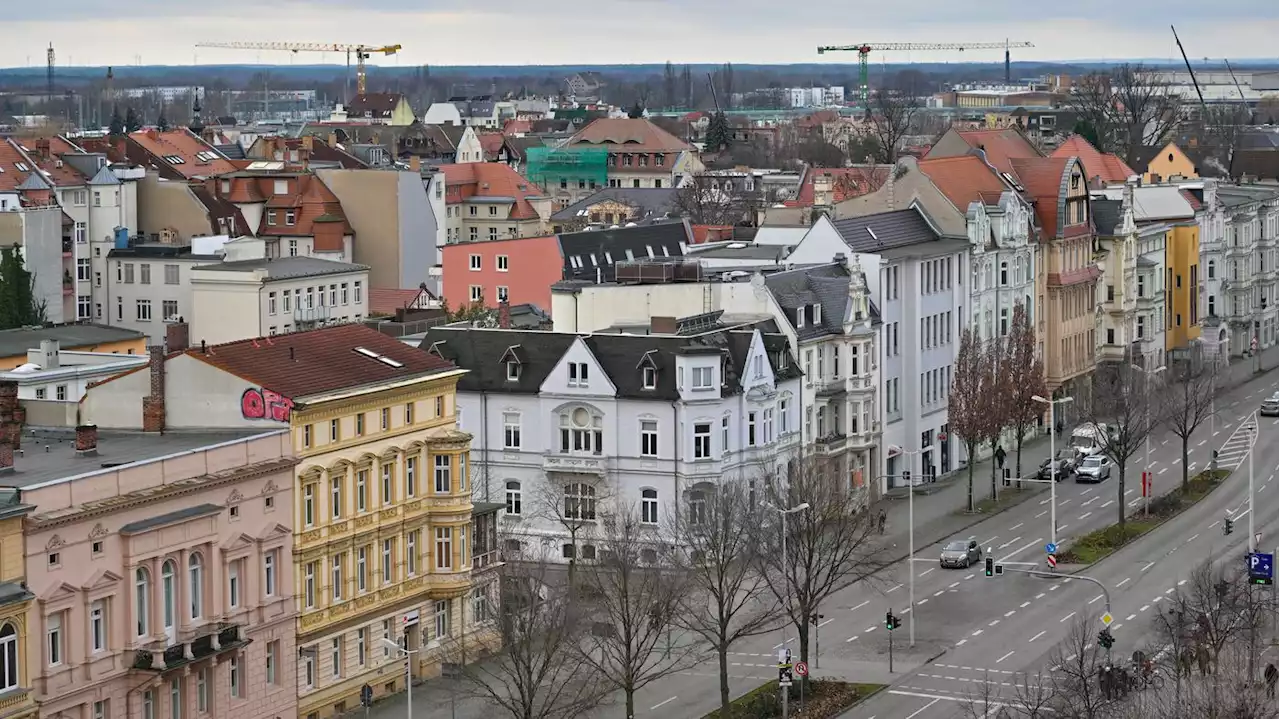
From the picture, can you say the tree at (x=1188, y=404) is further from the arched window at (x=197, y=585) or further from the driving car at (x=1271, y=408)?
the arched window at (x=197, y=585)

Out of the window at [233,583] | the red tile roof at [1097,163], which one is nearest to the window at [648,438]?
the window at [233,583]

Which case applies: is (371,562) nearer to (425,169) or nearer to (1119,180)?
(1119,180)

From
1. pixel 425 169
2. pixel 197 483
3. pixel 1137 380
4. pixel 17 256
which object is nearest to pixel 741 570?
pixel 197 483

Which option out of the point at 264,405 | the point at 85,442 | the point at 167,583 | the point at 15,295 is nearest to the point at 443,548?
the point at 264,405

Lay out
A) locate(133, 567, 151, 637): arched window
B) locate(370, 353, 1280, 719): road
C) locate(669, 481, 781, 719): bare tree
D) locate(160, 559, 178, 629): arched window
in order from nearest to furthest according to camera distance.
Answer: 1. locate(133, 567, 151, 637): arched window
2. locate(160, 559, 178, 629): arched window
3. locate(669, 481, 781, 719): bare tree
4. locate(370, 353, 1280, 719): road

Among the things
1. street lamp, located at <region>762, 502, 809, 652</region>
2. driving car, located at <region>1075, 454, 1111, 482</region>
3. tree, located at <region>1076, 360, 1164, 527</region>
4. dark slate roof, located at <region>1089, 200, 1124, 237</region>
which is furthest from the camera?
dark slate roof, located at <region>1089, 200, 1124, 237</region>

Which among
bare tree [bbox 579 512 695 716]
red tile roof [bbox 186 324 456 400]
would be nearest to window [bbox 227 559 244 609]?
red tile roof [bbox 186 324 456 400]

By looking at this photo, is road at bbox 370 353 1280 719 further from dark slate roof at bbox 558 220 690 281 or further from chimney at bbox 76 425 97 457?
dark slate roof at bbox 558 220 690 281
